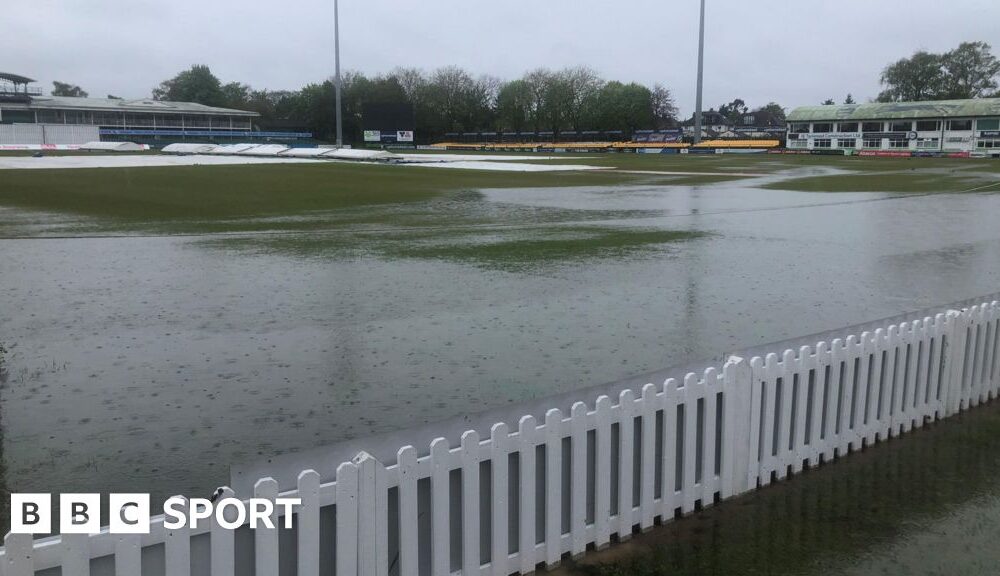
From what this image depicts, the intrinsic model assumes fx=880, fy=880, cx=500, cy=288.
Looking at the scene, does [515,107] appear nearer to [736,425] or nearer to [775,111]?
[775,111]

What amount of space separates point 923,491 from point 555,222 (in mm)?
17343

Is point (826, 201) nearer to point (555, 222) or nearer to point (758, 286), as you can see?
point (555, 222)

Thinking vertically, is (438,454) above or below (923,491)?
above

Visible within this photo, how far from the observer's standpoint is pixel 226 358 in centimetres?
859

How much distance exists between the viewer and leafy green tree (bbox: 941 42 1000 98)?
136 meters

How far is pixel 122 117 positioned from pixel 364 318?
132 metres

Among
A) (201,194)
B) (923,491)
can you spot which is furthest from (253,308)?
(201,194)

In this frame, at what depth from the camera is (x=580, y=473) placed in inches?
184

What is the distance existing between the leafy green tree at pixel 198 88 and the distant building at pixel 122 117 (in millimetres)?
31151

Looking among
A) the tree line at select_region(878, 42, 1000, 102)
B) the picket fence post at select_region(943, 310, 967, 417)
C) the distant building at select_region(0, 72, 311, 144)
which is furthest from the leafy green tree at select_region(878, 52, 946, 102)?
the picket fence post at select_region(943, 310, 967, 417)

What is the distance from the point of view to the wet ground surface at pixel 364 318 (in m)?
6.59

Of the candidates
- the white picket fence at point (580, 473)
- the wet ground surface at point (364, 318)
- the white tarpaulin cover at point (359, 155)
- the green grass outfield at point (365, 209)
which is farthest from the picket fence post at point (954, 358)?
Result: the white tarpaulin cover at point (359, 155)

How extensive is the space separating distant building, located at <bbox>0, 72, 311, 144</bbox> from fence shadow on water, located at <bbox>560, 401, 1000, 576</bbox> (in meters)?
123

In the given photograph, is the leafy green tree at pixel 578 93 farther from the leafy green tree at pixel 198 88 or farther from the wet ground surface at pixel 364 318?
the wet ground surface at pixel 364 318
